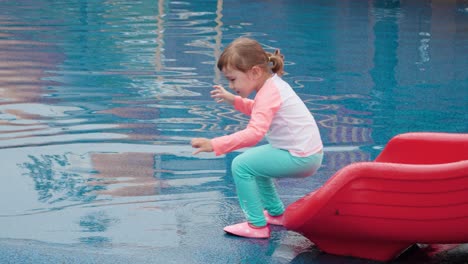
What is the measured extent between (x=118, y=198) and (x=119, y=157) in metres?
0.81

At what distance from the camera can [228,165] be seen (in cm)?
530

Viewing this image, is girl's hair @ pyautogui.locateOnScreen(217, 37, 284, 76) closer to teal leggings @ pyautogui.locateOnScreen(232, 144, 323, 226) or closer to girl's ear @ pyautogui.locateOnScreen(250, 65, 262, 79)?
girl's ear @ pyautogui.locateOnScreen(250, 65, 262, 79)

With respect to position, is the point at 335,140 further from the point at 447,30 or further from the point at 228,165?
the point at 447,30

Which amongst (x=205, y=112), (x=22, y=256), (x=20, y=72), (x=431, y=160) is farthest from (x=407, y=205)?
(x=20, y=72)

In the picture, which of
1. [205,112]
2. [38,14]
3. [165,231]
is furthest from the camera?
[38,14]

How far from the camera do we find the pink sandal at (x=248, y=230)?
4.07m

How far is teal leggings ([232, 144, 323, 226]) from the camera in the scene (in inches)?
156

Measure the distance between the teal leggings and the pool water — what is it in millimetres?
173

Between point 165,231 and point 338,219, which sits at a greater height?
point 338,219

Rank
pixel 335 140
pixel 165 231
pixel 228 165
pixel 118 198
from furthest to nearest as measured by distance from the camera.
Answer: pixel 335 140
pixel 228 165
pixel 118 198
pixel 165 231

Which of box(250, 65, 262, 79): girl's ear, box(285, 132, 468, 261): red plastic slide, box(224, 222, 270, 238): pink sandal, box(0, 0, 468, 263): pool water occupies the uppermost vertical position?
box(250, 65, 262, 79): girl's ear

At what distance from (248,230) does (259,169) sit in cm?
30

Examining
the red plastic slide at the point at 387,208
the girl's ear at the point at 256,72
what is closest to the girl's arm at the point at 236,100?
the girl's ear at the point at 256,72

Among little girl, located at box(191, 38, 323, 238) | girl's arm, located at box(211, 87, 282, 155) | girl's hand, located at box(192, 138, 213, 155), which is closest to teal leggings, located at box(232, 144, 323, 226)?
little girl, located at box(191, 38, 323, 238)
